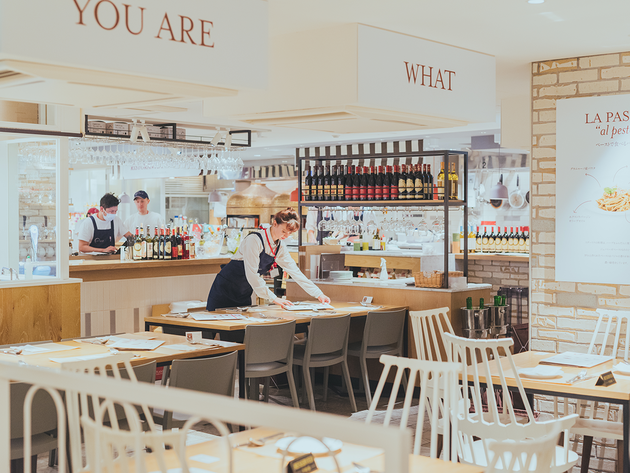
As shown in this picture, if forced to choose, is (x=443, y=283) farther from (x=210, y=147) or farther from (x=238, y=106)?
(x=210, y=147)

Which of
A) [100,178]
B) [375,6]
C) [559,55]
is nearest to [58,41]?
[375,6]

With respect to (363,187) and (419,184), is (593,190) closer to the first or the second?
(419,184)

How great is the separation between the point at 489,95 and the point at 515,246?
21.4 ft

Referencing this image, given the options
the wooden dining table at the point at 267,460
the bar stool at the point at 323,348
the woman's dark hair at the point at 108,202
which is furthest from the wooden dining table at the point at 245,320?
the woman's dark hair at the point at 108,202

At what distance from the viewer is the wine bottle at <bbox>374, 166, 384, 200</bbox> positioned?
7.09 metres

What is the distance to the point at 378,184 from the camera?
7191mm

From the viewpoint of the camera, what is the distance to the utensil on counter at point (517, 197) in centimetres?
1195

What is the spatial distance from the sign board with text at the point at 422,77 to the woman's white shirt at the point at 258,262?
2366mm

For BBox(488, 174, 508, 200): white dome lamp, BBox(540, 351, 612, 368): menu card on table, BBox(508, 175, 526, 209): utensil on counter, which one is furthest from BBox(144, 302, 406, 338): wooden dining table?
BBox(508, 175, 526, 209): utensil on counter

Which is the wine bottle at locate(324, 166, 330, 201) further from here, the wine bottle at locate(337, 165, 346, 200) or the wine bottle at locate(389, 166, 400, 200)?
the wine bottle at locate(389, 166, 400, 200)

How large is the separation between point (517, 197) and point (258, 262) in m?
6.78

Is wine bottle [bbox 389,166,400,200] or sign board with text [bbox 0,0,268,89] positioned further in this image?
wine bottle [bbox 389,166,400,200]

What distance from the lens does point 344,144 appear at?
474 inches

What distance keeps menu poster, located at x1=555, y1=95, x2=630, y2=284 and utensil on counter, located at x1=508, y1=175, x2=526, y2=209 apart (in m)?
6.48
